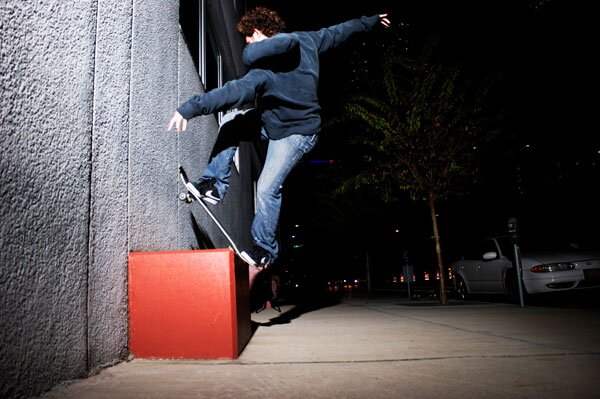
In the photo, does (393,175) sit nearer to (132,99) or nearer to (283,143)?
(283,143)

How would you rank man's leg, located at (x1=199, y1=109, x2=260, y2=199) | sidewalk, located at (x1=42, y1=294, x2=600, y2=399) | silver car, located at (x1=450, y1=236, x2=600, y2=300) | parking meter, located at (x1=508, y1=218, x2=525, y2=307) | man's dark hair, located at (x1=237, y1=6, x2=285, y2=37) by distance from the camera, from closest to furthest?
sidewalk, located at (x1=42, y1=294, x2=600, y2=399) < man's dark hair, located at (x1=237, y1=6, x2=285, y2=37) < man's leg, located at (x1=199, y1=109, x2=260, y2=199) < parking meter, located at (x1=508, y1=218, x2=525, y2=307) < silver car, located at (x1=450, y1=236, x2=600, y2=300)

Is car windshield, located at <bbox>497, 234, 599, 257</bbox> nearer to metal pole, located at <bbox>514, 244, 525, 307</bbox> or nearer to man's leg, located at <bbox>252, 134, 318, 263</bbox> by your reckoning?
metal pole, located at <bbox>514, 244, 525, 307</bbox>

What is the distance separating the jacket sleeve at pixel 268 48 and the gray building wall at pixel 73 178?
775 mm

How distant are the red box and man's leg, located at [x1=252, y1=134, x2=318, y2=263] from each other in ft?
2.96

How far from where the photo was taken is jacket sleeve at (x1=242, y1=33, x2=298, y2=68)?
3084mm

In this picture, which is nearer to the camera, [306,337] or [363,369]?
[363,369]

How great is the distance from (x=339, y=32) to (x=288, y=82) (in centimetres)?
75

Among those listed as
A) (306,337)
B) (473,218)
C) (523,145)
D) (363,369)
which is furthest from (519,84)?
(363,369)

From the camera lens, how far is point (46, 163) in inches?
74.0

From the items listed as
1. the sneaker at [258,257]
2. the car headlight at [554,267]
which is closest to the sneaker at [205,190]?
the sneaker at [258,257]

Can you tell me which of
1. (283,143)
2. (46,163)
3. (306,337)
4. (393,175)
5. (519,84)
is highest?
(519,84)

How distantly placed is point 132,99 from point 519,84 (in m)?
11.8

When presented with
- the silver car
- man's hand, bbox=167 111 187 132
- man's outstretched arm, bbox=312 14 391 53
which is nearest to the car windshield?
the silver car

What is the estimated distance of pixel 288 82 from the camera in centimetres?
340
